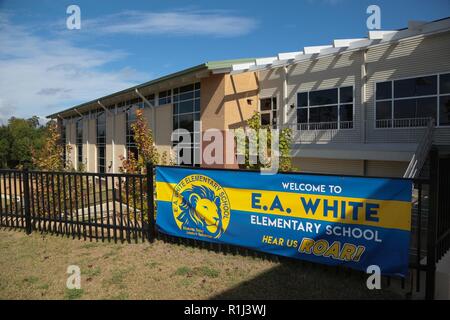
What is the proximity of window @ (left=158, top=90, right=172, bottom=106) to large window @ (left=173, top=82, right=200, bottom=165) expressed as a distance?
647mm

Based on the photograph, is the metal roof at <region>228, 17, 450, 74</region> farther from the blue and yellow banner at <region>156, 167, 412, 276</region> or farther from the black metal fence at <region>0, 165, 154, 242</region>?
the black metal fence at <region>0, 165, 154, 242</region>

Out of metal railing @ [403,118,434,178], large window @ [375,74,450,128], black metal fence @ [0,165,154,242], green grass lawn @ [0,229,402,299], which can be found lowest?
green grass lawn @ [0,229,402,299]

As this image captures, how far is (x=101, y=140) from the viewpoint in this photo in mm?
30141

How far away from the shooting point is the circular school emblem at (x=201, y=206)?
18.7 ft

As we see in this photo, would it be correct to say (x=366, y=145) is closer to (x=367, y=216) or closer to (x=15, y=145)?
(x=367, y=216)

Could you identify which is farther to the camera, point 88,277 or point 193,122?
point 193,122

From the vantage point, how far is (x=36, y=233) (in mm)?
7500

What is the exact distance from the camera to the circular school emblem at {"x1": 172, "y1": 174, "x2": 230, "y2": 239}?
5.69m

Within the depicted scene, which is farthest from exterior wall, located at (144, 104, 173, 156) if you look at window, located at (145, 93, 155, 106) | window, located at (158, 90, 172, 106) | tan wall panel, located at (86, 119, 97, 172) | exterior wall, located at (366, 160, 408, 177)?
tan wall panel, located at (86, 119, 97, 172)

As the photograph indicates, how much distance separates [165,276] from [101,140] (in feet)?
90.5

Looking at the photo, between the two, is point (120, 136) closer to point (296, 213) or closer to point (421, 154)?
point (421, 154)

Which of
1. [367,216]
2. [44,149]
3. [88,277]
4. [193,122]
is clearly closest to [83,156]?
[193,122]

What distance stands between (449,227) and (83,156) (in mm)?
34647

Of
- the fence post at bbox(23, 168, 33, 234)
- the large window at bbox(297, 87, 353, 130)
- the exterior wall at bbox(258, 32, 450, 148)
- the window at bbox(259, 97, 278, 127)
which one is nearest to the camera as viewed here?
the fence post at bbox(23, 168, 33, 234)
